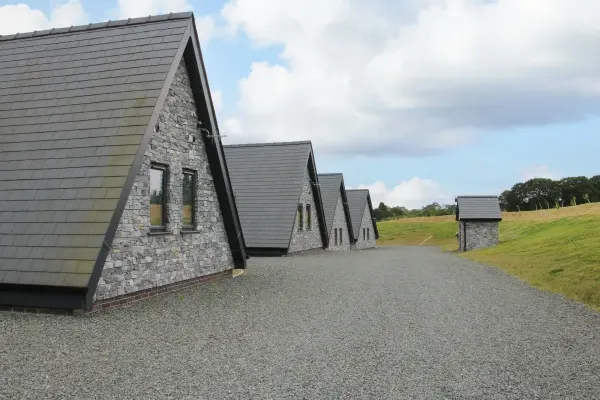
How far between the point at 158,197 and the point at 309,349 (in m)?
6.17

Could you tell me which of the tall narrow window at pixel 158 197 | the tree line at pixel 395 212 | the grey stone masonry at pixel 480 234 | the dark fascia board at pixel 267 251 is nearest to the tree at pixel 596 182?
the tree line at pixel 395 212

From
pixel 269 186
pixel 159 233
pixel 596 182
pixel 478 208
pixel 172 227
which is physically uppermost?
pixel 596 182

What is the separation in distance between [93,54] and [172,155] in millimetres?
3064

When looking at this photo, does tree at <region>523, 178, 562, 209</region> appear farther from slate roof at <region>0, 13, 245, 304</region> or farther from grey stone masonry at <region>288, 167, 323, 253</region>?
slate roof at <region>0, 13, 245, 304</region>

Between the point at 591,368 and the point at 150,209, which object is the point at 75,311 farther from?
the point at 591,368

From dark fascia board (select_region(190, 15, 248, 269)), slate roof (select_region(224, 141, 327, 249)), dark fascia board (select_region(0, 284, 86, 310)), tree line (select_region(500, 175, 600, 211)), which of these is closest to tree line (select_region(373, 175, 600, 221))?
tree line (select_region(500, 175, 600, 211))

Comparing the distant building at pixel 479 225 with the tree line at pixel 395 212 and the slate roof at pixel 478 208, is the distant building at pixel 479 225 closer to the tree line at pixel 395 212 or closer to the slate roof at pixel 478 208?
the slate roof at pixel 478 208

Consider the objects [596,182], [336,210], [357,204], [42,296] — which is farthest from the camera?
[596,182]

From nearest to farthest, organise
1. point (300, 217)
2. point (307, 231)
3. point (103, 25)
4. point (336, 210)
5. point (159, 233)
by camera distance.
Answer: point (159, 233), point (103, 25), point (300, 217), point (307, 231), point (336, 210)

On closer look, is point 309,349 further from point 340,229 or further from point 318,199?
point 340,229

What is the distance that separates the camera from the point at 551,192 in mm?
103625

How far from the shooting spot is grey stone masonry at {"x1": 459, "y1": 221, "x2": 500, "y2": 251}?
4266 centimetres

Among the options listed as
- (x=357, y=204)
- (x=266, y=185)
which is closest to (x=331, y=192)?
(x=357, y=204)

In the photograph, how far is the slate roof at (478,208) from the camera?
42719 mm
